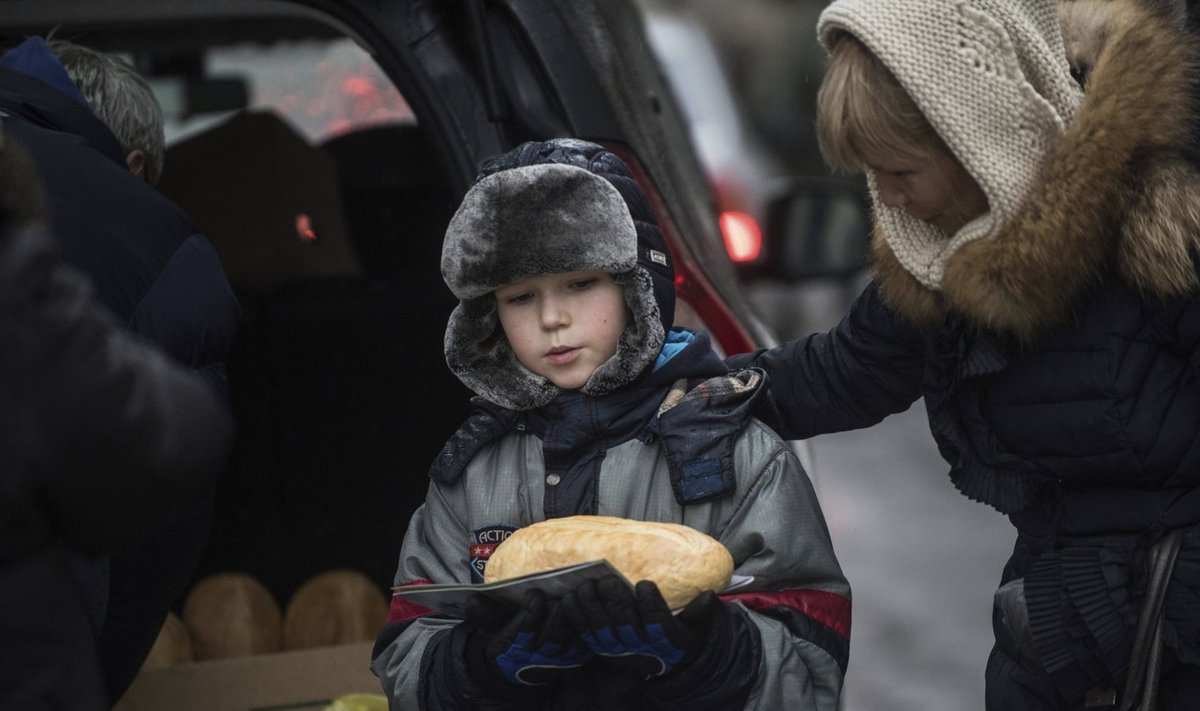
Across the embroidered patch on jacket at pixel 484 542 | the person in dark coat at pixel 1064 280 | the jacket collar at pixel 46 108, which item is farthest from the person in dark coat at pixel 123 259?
the person in dark coat at pixel 1064 280

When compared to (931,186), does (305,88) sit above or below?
above

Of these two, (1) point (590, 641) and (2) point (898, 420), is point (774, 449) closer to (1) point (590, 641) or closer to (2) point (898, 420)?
(1) point (590, 641)

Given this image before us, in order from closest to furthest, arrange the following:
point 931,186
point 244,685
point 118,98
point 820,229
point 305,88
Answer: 1. point 931,186
2. point 118,98
3. point 244,685
4. point 305,88
5. point 820,229

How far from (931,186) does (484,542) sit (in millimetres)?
807

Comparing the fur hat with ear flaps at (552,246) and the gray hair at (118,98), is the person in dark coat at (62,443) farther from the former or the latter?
the gray hair at (118,98)

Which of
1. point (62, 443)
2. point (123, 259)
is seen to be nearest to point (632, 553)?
point (62, 443)

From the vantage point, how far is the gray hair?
142 inches

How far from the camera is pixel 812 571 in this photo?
8.05ft

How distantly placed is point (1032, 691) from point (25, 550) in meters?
1.46

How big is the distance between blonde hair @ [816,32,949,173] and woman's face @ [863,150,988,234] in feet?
0.04

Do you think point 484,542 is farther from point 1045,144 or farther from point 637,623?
point 1045,144

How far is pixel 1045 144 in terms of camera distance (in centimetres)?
238

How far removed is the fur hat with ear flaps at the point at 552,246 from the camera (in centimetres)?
248

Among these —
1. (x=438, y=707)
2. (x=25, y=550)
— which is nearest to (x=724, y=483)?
(x=438, y=707)
